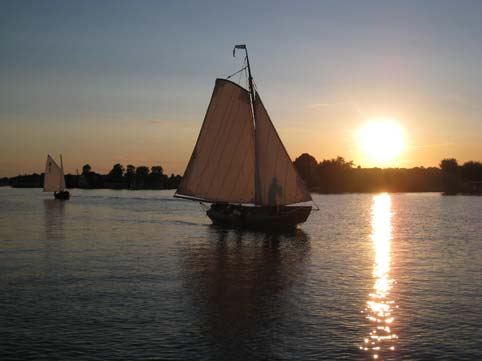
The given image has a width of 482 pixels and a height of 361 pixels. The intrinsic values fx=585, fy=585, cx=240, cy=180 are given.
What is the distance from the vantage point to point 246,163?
5800 cm

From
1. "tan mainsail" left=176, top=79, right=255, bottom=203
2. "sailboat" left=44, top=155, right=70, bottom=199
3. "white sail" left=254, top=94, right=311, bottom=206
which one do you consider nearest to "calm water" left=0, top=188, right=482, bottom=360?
"white sail" left=254, top=94, right=311, bottom=206

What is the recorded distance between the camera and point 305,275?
1266 inches

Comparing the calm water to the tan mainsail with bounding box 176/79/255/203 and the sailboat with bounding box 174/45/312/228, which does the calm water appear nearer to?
the sailboat with bounding box 174/45/312/228

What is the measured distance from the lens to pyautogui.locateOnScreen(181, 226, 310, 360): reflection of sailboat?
19.0 m

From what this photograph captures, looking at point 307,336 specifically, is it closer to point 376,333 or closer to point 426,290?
point 376,333

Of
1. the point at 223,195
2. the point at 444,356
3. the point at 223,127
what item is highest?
the point at 223,127

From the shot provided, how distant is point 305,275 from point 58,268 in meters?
14.0

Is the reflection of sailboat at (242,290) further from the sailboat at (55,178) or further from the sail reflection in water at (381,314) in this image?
the sailboat at (55,178)

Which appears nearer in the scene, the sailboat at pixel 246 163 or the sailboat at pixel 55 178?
the sailboat at pixel 246 163

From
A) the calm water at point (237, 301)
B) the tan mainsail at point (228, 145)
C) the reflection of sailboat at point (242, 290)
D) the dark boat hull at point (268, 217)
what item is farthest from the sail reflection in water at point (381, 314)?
the tan mainsail at point (228, 145)

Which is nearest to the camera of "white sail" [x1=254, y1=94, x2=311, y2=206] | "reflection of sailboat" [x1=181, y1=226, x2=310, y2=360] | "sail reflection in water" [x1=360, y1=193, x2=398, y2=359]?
"sail reflection in water" [x1=360, y1=193, x2=398, y2=359]

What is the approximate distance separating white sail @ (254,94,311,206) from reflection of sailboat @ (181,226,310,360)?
7.84 m

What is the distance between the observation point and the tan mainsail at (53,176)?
137500 mm

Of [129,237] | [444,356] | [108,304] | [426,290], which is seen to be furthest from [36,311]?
[129,237]
